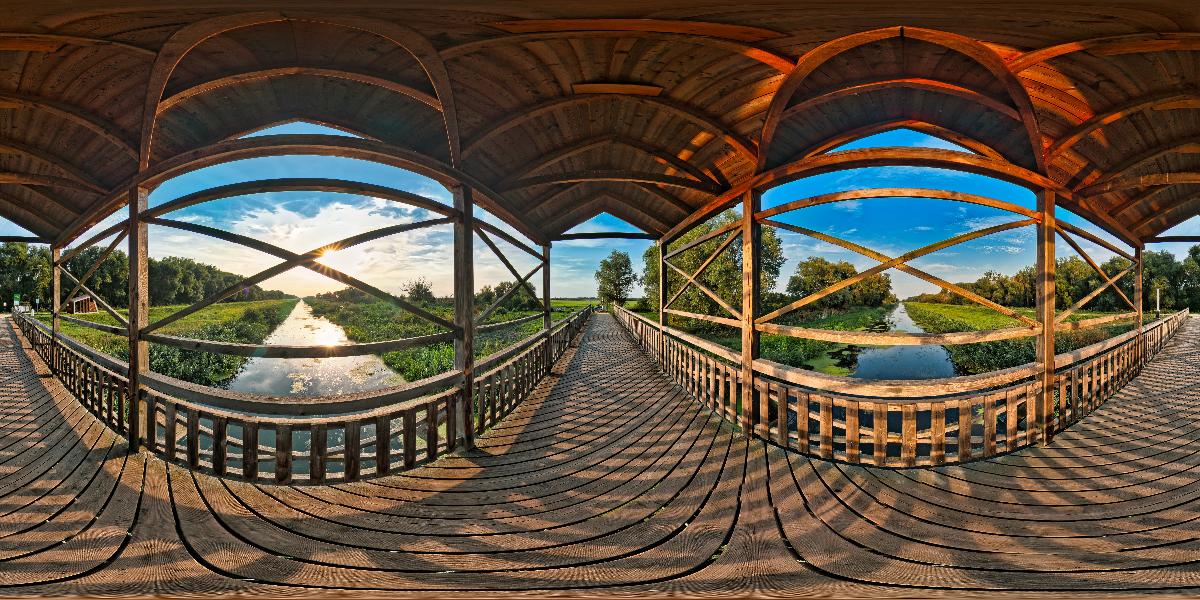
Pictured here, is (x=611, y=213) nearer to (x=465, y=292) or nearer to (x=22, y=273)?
(x=465, y=292)

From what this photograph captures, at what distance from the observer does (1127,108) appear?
327 centimetres

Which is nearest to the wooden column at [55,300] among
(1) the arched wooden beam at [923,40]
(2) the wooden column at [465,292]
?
(2) the wooden column at [465,292]

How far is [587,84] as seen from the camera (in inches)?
135

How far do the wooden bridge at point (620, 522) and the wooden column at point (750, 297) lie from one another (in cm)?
40

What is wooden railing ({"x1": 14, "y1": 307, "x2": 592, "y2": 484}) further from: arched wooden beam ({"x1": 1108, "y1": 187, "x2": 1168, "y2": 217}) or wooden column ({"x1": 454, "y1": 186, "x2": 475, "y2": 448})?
arched wooden beam ({"x1": 1108, "y1": 187, "x2": 1168, "y2": 217})

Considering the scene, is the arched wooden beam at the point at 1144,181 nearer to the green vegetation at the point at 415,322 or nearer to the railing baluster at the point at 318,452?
the railing baluster at the point at 318,452

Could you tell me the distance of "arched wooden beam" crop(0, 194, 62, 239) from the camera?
21.6 ft

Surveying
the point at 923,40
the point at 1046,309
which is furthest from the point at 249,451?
the point at 1046,309

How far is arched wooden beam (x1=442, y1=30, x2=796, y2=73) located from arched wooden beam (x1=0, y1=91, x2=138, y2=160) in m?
3.48

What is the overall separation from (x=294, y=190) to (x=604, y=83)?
2.74 meters

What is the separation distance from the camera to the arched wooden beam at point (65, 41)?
2.44 metres

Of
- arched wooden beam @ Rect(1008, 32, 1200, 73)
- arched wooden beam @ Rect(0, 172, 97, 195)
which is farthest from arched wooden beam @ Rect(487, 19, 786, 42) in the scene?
arched wooden beam @ Rect(0, 172, 97, 195)

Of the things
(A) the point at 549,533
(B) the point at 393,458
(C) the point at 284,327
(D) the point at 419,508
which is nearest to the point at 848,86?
(A) the point at 549,533

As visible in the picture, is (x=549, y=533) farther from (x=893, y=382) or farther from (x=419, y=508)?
(x=893, y=382)
